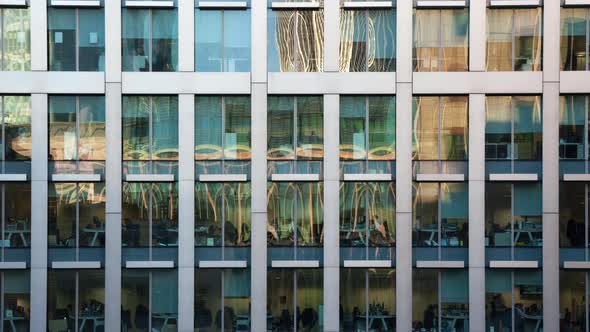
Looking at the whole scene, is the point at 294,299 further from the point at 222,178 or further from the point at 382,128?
the point at 382,128

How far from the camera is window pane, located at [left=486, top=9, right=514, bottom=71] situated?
80.8 ft

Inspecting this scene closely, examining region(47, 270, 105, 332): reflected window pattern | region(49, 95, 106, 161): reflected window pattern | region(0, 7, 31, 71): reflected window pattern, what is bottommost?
region(47, 270, 105, 332): reflected window pattern

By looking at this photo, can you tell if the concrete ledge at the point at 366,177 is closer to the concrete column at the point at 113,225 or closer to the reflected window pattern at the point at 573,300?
the reflected window pattern at the point at 573,300

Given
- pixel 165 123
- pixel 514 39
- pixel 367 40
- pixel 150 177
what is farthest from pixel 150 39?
pixel 514 39

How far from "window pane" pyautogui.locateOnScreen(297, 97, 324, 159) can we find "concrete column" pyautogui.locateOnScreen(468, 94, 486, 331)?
4.67 metres

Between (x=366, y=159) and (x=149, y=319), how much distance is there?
832 cm

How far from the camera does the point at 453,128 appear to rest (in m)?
24.6

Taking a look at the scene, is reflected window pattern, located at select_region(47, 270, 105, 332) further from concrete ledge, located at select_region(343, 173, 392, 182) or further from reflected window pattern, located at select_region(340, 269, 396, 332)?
concrete ledge, located at select_region(343, 173, 392, 182)

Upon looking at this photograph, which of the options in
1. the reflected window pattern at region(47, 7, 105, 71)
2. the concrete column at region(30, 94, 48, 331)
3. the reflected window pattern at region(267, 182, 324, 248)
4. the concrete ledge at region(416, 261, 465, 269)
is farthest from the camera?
the reflected window pattern at region(267, 182, 324, 248)

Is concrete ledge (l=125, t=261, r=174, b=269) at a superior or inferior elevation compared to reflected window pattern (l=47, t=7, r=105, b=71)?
inferior

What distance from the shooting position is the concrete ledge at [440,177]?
24.3 meters

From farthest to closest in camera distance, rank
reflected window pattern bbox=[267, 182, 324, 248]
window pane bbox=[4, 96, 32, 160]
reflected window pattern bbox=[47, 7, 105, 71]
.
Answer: reflected window pattern bbox=[267, 182, 324, 248], reflected window pattern bbox=[47, 7, 105, 71], window pane bbox=[4, 96, 32, 160]

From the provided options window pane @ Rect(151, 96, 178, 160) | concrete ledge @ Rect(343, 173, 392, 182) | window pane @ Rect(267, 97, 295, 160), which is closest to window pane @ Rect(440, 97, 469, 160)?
concrete ledge @ Rect(343, 173, 392, 182)

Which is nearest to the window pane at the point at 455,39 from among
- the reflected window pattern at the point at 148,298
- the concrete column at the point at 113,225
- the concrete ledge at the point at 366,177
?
the concrete ledge at the point at 366,177
